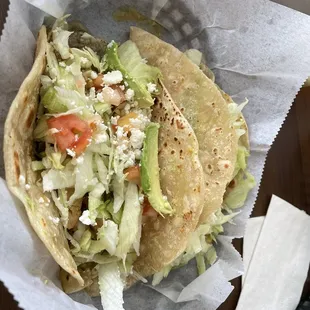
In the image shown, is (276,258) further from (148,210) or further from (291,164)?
(148,210)

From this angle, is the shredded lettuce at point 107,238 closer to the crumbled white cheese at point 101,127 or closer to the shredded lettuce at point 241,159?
the crumbled white cheese at point 101,127

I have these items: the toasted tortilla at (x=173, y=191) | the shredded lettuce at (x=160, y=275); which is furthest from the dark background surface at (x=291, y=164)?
the toasted tortilla at (x=173, y=191)

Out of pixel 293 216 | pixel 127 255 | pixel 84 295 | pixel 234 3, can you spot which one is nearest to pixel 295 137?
pixel 293 216

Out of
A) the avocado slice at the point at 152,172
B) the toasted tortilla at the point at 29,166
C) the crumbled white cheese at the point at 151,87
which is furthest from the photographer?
the crumbled white cheese at the point at 151,87

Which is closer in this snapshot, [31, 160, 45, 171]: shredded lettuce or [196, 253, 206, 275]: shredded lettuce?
[31, 160, 45, 171]: shredded lettuce

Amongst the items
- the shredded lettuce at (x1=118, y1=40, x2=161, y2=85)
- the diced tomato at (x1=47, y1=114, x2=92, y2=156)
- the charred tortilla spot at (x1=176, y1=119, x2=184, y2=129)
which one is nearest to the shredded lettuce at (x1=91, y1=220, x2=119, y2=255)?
the diced tomato at (x1=47, y1=114, x2=92, y2=156)

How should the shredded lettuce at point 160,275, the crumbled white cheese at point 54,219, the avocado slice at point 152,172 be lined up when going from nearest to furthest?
the crumbled white cheese at point 54,219
the avocado slice at point 152,172
the shredded lettuce at point 160,275

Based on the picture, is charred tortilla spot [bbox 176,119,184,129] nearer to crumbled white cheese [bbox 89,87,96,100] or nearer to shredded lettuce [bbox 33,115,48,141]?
crumbled white cheese [bbox 89,87,96,100]
